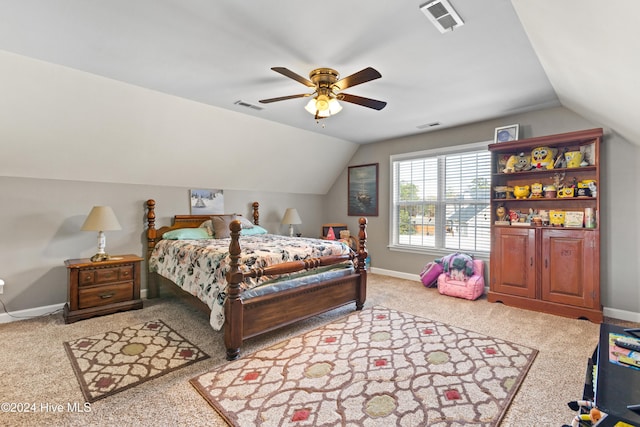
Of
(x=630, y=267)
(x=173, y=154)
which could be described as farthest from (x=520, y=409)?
(x=173, y=154)

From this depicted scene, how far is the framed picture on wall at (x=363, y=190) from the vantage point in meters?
5.70

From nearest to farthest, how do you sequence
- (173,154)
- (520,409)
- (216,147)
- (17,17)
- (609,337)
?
(609,337)
(520,409)
(17,17)
(173,154)
(216,147)

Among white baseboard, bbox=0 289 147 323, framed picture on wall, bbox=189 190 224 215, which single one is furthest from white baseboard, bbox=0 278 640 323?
framed picture on wall, bbox=189 190 224 215

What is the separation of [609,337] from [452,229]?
3.35 meters

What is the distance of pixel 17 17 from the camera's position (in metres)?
2.01

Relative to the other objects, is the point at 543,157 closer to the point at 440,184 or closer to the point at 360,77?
the point at 440,184

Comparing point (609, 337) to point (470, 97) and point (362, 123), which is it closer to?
point (470, 97)

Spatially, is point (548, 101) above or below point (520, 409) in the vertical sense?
above

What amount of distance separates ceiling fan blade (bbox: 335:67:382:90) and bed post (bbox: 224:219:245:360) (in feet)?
4.62

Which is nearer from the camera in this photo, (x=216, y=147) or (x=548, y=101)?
(x=548, y=101)

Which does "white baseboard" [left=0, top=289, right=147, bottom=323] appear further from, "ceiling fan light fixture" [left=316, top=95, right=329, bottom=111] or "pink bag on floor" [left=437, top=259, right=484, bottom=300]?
"pink bag on floor" [left=437, top=259, right=484, bottom=300]

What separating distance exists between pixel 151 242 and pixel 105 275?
2.61ft

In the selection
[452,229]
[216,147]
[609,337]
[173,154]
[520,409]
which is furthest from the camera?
[452,229]

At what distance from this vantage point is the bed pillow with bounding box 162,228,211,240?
4102mm
